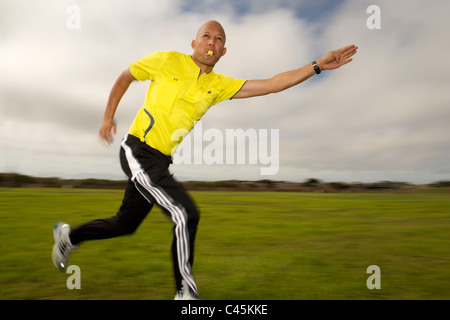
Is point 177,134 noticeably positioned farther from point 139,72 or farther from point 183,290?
point 183,290

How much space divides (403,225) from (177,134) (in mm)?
7496

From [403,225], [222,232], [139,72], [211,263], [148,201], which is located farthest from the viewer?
[403,225]

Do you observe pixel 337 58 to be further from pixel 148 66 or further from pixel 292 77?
pixel 148 66

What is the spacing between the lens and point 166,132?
338cm

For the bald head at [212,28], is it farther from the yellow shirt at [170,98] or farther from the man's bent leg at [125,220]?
the man's bent leg at [125,220]

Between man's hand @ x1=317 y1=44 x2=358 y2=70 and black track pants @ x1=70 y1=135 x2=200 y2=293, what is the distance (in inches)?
80.2

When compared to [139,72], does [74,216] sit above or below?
below

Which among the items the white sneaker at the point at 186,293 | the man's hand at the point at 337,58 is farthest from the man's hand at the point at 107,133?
the man's hand at the point at 337,58

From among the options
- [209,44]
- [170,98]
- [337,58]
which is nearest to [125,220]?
[170,98]

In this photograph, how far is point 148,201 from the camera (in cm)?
337

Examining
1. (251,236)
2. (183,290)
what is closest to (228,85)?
(183,290)

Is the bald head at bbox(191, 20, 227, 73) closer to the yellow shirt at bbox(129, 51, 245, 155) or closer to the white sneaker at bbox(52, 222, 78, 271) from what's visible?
the yellow shirt at bbox(129, 51, 245, 155)

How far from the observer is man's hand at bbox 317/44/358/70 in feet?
13.1
